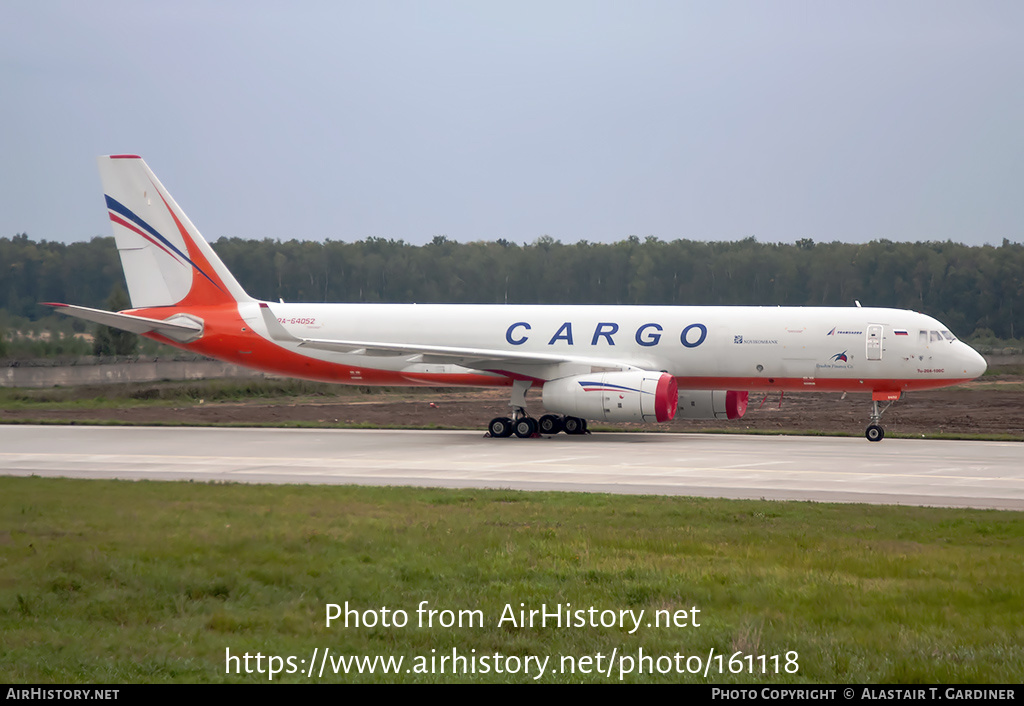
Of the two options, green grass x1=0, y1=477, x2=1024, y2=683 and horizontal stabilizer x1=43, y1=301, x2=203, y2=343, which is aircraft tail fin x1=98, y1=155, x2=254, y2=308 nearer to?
horizontal stabilizer x1=43, y1=301, x2=203, y2=343

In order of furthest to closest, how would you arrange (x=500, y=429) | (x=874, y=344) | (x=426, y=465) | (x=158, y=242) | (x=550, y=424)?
1. (x=158, y=242)
2. (x=550, y=424)
3. (x=500, y=429)
4. (x=874, y=344)
5. (x=426, y=465)

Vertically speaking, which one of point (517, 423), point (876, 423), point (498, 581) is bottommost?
point (517, 423)

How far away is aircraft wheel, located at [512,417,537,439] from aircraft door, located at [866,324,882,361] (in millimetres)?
9134

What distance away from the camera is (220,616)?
8086 millimetres

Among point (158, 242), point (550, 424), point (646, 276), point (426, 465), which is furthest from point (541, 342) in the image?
point (646, 276)

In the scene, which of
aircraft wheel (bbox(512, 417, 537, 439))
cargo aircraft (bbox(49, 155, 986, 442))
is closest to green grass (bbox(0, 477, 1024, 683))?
cargo aircraft (bbox(49, 155, 986, 442))

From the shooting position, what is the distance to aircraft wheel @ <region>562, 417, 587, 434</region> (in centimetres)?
2916

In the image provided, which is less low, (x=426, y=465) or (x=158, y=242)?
(x=158, y=242)

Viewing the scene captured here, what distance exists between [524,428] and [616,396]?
11.3 ft

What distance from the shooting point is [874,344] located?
26.5 meters

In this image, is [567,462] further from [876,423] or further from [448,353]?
[876,423]

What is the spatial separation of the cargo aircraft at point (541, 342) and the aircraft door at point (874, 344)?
1.4 inches

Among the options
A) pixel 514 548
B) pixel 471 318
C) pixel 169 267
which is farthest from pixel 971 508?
pixel 169 267

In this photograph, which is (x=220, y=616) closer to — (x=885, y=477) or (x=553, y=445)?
(x=885, y=477)
